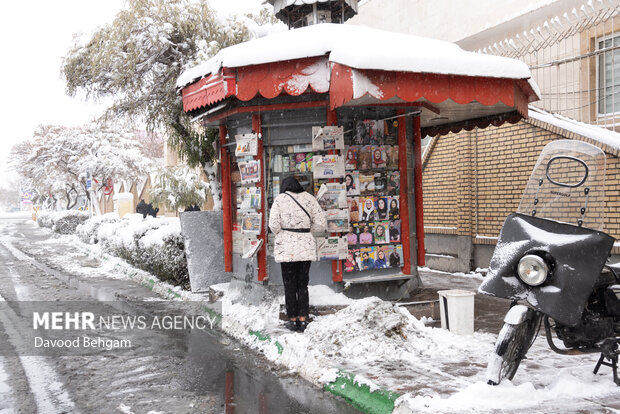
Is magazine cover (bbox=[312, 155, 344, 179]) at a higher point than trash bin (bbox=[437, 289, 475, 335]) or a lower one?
higher

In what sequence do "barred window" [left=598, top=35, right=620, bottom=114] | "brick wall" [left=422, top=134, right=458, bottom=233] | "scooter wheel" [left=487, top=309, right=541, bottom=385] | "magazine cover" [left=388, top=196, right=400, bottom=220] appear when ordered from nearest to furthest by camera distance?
"scooter wheel" [left=487, top=309, right=541, bottom=385] < "magazine cover" [left=388, top=196, right=400, bottom=220] < "barred window" [left=598, top=35, right=620, bottom=114] < "brick wall" [left=422, top=134, right=458, bottom=233]

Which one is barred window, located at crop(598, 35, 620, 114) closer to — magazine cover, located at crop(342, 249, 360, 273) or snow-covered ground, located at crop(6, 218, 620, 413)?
magazine cover, located at crop(342, 249, 360, 273)

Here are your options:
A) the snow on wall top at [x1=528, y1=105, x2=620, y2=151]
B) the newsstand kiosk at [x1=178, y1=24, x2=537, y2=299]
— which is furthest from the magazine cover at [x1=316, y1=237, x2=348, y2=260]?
the snow on wall top at [x1=528, y1=105, x2=620, y2=151]

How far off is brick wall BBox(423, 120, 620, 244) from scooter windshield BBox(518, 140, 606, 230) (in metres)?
5.19

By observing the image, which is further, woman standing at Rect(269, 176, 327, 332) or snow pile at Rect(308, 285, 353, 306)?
snow pile at Rect(308, 285, 353, 306)

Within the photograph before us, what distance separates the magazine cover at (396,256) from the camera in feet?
25.5

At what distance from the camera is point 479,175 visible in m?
11.1

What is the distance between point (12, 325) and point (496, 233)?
8.65m

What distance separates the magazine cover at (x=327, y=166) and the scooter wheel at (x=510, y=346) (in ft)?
12.3

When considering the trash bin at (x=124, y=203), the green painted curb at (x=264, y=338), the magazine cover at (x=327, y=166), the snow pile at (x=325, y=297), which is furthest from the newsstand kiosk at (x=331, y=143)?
the trash bin at (x=124, y=203)

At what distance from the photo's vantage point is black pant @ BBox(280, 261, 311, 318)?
6.62 metres

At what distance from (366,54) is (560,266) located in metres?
3.26


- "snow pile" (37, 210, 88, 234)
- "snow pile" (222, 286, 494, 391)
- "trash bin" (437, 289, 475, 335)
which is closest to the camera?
"snow pile" (222, 286, 494, 391)

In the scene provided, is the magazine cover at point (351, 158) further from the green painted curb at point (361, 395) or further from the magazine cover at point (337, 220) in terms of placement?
the green painted curb at point (361, 395)
